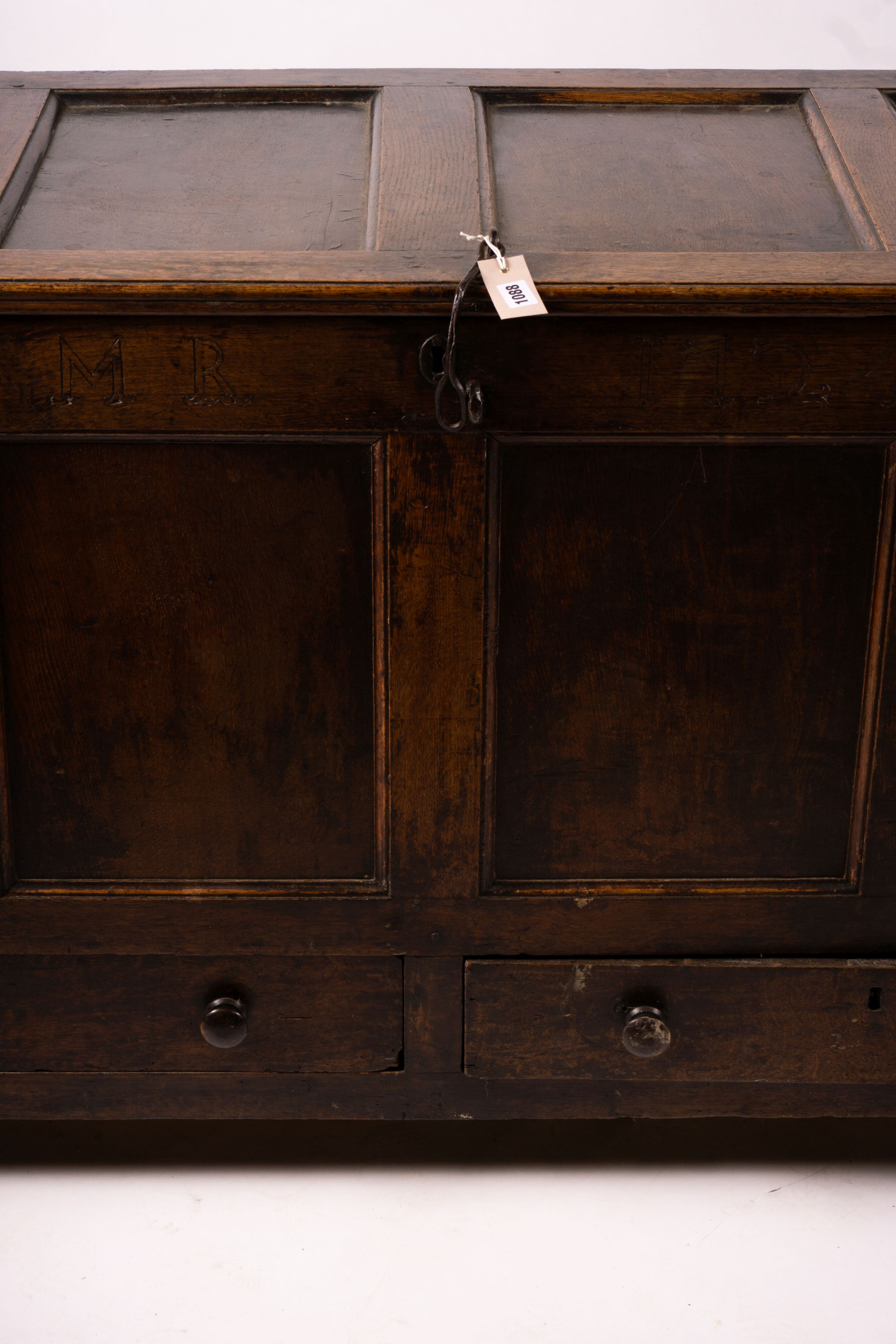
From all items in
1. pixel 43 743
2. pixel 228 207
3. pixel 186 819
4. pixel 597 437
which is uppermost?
pixel 228 207

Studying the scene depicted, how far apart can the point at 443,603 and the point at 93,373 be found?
494 mm

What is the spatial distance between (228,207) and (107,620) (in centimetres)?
56

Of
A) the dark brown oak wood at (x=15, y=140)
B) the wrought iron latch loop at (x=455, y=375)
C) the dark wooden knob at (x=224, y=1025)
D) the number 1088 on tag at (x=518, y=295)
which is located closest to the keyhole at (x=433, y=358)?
the wrought iron latch loop at (x=455, y=375)

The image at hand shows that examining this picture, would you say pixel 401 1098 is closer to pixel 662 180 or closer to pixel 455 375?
pixel 455 375

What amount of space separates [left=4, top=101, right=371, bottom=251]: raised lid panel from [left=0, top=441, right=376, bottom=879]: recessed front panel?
0.91ft

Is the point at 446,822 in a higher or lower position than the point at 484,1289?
higher

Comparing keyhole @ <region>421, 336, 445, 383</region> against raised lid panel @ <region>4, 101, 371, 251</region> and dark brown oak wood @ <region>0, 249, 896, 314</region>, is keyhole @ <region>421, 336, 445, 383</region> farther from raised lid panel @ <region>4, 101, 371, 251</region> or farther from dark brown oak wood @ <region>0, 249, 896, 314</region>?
raised lid panel @ <region>4, 101, 371, 251</region>

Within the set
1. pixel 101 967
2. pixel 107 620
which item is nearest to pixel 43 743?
pixel 107 620

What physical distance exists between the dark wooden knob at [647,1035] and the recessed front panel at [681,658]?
19cm

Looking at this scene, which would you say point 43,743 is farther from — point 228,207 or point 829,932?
point 829,932

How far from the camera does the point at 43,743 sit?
4.92ft

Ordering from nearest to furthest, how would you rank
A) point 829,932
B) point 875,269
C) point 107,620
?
point 875,269, point 107,620, point 829,932

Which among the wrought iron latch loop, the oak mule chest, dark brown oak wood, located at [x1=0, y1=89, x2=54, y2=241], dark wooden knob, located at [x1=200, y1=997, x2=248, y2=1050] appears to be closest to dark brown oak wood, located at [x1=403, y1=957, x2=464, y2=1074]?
the oak mule chest

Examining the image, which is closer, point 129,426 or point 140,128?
point 129,426
